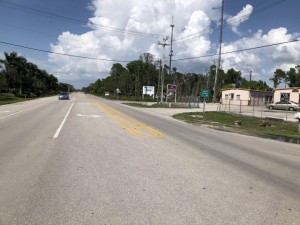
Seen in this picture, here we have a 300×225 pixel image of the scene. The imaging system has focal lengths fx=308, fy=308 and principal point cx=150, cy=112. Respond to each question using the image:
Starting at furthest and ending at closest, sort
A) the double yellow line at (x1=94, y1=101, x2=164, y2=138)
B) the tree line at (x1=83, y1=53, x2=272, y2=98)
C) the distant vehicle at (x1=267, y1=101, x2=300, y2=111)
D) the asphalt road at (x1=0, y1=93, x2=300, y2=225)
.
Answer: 1. the tree line at (x1=83, y1=53, x2=272, y2=98)
2. the distant vehicle at (x1=267, y1=101, x2=300, y2=111)
3. the double yellow line at (x1=94, y1=101, x2=164, y2=138)
4. the asphalt road at (x1=0, y1=93, x2=300, y2=225)

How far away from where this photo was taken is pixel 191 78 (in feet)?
437

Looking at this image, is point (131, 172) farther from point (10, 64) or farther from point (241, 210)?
point (10, 64)

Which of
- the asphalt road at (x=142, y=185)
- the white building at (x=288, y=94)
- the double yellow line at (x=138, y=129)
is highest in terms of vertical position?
the white building at (x=288, y=94)

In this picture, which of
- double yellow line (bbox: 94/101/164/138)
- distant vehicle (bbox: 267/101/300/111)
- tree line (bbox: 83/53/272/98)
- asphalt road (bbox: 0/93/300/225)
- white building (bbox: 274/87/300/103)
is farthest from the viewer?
tree line (bbox: 83/53/272/98)

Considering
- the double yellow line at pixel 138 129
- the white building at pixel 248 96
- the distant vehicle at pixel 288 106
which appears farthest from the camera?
the white building at pixel 248 96

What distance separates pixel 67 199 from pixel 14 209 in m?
0.85

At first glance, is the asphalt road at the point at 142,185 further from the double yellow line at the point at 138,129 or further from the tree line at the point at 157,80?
the tree line at the point at 157,80

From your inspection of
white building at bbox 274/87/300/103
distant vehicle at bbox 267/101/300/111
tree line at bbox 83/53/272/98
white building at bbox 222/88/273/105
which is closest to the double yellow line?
distant vehicle at bbox 267/101/300/111

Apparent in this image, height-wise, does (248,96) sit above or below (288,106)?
above

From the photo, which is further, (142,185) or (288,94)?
(288,94)

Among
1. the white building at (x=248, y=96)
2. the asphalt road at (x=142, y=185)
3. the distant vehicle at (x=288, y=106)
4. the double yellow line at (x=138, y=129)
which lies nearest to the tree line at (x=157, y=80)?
the white building at (x=248, y=96)

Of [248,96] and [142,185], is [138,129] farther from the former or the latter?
[248,96]

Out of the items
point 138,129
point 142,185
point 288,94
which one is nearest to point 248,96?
point 288,94

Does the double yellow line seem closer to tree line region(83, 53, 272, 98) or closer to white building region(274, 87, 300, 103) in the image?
white building region(274, 87, 300, 103)
